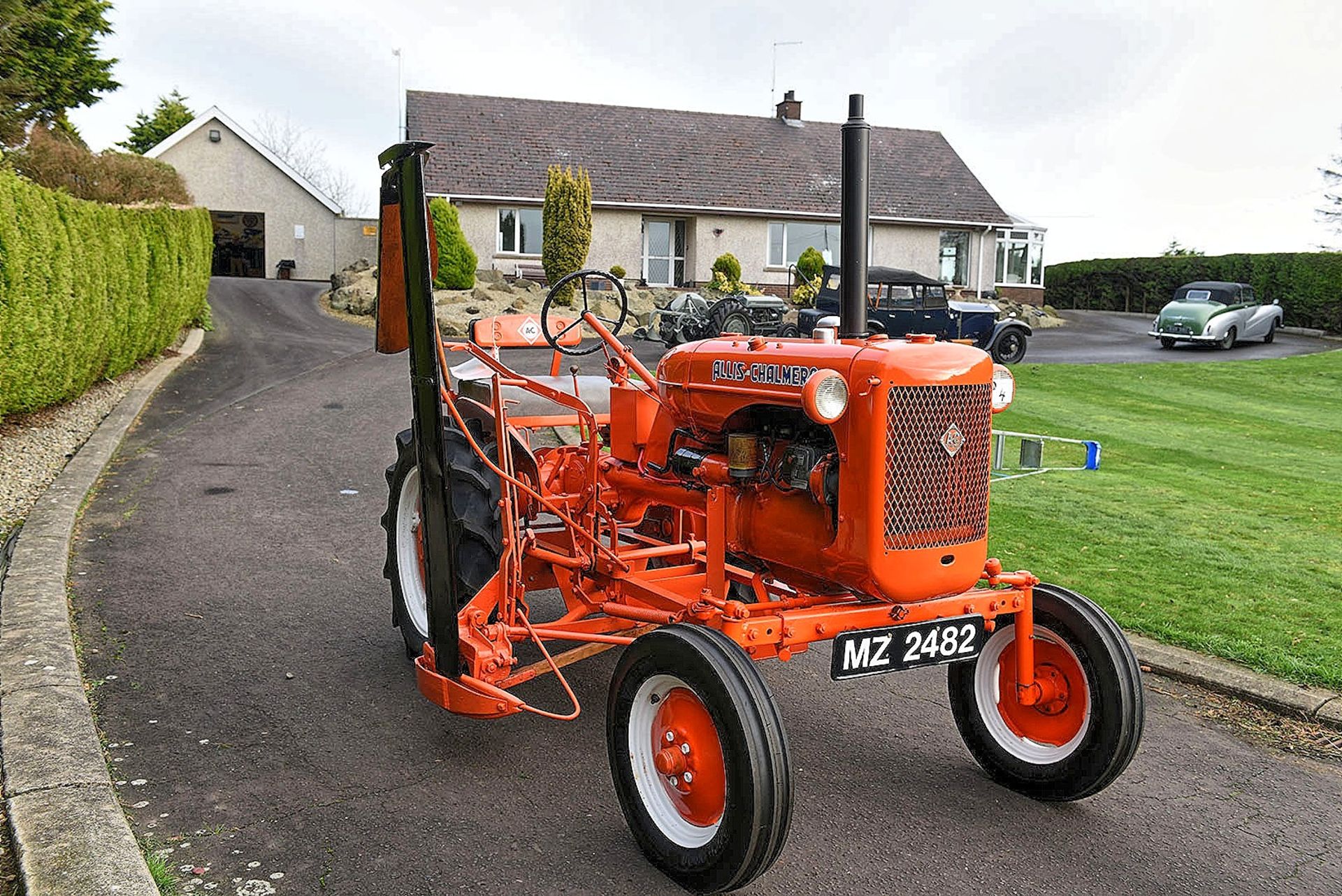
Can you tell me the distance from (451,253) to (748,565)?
68.2ft

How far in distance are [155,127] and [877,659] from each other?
1943 inches

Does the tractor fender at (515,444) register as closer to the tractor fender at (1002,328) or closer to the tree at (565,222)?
the tractor fender at (1002,328)

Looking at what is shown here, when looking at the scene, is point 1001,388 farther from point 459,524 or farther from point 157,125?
point 157,125

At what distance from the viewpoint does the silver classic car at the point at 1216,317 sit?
24.2 meters

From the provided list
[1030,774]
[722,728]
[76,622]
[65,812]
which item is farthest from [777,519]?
[76,622]

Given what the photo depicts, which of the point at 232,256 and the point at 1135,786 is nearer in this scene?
the point at 1135,786

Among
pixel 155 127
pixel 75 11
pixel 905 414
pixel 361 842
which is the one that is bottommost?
pixel 361 842

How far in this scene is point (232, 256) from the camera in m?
37.7

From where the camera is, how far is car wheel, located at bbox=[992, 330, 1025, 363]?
20781mm

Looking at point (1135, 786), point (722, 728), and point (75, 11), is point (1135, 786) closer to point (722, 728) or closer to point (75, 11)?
point (722, 728)

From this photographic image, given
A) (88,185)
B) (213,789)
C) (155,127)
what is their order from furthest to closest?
(155,127)
(88,185)
(213,789)

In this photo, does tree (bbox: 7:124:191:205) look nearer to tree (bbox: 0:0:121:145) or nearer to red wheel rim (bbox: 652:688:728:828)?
tree (bbox: 0:0:121:145)

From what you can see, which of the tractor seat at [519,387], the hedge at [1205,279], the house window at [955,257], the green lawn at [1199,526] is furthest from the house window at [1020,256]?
the tractor seat at [519,387]

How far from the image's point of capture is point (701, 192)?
31156 millimetres
